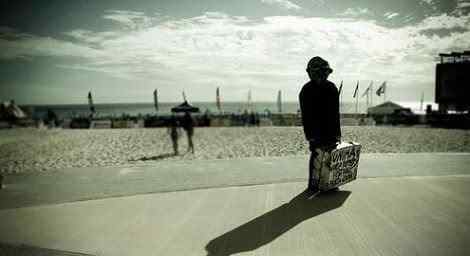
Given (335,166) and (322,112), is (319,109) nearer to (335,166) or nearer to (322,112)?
(322,112)

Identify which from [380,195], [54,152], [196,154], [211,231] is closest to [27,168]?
[54,152]

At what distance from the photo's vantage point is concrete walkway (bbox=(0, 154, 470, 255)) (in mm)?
3453

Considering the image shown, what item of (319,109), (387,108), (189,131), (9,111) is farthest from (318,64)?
(9,111)

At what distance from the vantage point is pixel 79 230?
403cm

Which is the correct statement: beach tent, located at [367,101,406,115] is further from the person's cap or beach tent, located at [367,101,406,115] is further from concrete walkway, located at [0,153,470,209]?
the person's cap

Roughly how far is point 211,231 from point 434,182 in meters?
4.60

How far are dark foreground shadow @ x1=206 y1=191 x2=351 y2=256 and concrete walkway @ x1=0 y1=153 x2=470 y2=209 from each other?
56.2 inches

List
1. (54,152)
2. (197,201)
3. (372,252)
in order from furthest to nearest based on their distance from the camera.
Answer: (54,152), (197,201), (372,252)

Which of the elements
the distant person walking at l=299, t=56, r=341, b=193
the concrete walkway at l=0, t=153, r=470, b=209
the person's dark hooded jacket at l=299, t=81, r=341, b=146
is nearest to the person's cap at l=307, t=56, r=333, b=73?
the distant person walking at l=299, t=56, r=341, b=193

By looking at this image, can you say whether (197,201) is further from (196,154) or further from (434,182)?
(196,154)

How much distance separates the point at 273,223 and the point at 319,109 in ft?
7.40

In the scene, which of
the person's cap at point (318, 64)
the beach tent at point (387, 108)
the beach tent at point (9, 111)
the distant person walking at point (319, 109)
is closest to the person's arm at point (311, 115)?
the distant person walking at point (319, 109)

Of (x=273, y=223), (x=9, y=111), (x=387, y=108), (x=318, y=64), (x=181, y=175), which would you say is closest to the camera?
(x=273, y=223)

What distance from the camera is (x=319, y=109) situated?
541cm
